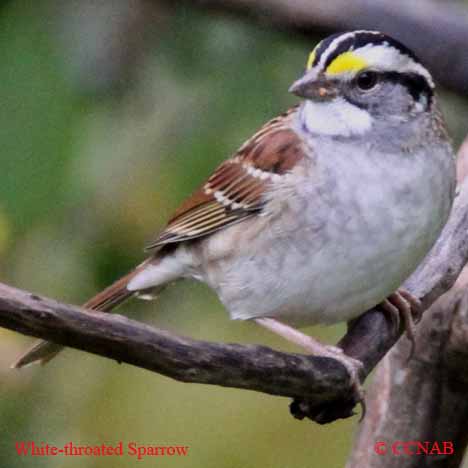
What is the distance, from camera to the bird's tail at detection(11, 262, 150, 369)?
267cm

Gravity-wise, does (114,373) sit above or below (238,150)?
below

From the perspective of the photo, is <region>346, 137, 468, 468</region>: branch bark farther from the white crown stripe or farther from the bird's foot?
the white crown stripe

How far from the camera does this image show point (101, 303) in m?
2.77

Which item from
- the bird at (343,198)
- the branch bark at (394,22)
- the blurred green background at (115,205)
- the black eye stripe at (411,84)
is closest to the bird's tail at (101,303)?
the blurred green background at (115,205)

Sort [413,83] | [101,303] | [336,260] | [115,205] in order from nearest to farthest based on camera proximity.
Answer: [336,260], [413,83], [101,303], [115,205]

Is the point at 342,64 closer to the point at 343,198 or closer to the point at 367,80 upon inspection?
the point at 367,80

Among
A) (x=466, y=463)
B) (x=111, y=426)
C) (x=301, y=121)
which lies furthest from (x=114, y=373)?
(x=466, y=463)

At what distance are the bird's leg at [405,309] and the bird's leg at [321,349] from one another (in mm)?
156

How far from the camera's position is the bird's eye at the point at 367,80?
96.0 inches

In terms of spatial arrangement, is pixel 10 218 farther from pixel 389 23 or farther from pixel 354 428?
pixel 389 23

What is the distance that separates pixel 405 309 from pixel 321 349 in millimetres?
202

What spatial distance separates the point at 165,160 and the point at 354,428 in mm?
710

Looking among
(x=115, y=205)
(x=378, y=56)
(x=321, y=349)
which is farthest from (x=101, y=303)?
(x=378, y=56)

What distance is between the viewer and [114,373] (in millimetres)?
2852
